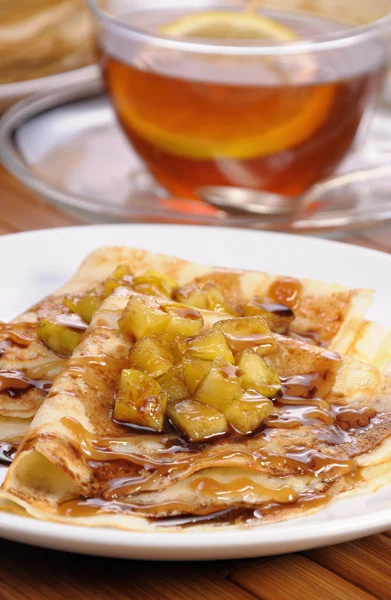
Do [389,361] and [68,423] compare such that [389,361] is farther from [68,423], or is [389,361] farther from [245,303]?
[68,423]

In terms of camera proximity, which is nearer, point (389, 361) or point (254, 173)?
point (389, 361)

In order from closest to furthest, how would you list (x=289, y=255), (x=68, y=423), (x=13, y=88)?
(x=68, y=423)
(x=289, y=255)
(x=13, y=88)

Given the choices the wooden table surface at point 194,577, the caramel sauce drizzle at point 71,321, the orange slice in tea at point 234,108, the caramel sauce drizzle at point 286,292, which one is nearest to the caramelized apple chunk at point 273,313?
the caramel sauce drizzle at point 286,292

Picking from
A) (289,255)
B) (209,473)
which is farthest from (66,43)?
(209,473)

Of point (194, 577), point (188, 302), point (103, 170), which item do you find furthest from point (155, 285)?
point (103, 170)

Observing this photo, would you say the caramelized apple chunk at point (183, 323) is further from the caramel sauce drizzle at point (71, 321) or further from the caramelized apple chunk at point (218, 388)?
the caramel sauce drizzle at point (71, 321)

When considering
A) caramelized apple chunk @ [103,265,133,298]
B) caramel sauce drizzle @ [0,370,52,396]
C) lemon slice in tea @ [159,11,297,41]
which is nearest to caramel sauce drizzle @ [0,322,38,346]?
caramel sauce drizzle @ [0,370,52,396]
